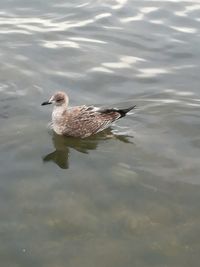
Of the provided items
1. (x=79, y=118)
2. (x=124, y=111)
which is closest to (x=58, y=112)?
(x=79, y=118)

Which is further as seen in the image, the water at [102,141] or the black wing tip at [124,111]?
the black wing tip at [124,111]

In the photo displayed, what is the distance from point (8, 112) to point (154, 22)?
21.2 feet

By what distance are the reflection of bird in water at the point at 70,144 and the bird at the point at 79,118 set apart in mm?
103

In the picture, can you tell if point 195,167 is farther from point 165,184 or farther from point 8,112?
point 8,112

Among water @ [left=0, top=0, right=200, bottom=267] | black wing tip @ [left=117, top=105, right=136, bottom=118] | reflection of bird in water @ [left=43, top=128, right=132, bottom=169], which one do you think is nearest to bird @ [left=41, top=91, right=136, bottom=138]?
black wing tip @ [left=117, top=105, right=136, bottom=118]

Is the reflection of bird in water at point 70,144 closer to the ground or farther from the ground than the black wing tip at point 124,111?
closer to the ground

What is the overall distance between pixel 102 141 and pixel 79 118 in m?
0.66

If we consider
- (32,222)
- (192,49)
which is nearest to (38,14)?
(192,49)

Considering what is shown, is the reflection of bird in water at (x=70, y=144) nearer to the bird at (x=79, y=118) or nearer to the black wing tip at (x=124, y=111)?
the bird at (x=79, y=118)

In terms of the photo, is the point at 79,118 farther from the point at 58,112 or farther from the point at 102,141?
the point at 102,141

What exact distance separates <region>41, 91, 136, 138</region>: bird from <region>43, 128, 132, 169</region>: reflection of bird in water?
103mm

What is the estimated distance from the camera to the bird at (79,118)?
10562 mm

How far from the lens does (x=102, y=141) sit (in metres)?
10.5

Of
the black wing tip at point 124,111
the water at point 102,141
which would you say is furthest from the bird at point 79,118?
the water at point 102,141
